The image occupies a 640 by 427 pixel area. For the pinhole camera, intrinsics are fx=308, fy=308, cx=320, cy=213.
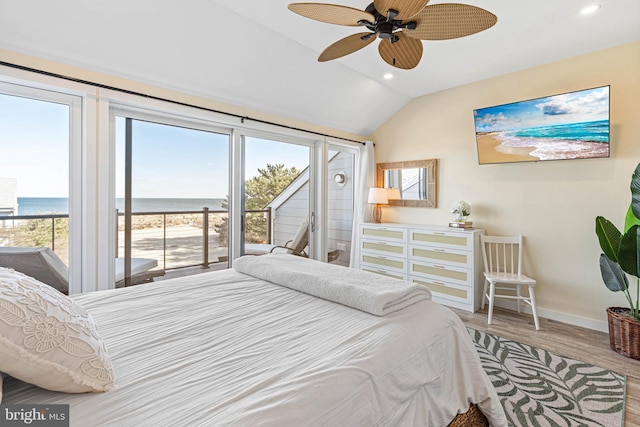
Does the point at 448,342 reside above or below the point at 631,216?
below

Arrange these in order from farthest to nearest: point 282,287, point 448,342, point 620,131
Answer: point 620,131
point 282,287
point 448,342

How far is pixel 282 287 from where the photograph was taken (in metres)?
1.86

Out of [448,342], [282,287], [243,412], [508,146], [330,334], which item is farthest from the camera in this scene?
[508,146]

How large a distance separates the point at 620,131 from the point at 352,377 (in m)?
3.61

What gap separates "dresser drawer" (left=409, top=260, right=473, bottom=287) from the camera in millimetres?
3504

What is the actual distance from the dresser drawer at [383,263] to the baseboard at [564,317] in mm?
1206

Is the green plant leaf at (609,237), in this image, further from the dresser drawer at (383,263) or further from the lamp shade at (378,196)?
the lamp shade at (378,196)

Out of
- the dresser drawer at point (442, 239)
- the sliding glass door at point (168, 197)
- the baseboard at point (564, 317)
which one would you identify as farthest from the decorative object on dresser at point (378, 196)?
the sliding glass door at point (168, 197)

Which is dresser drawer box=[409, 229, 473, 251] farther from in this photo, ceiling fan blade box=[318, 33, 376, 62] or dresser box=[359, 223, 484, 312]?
ceiling fan blade box=[318, 33, 376, 62]

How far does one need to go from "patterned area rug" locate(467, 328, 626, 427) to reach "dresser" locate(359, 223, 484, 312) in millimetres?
959

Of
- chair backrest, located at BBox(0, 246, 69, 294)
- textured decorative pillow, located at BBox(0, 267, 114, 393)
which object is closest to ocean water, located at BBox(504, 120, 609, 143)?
textured decorative pillow, located at BBox(0, 267, 114, 393)

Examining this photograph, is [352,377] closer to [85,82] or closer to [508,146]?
[85,82]

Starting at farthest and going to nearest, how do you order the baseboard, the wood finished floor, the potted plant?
1. the baseboard
2. the potted plant
3. the wood finished floor

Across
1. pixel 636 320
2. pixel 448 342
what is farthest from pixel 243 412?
pixel 636 320
